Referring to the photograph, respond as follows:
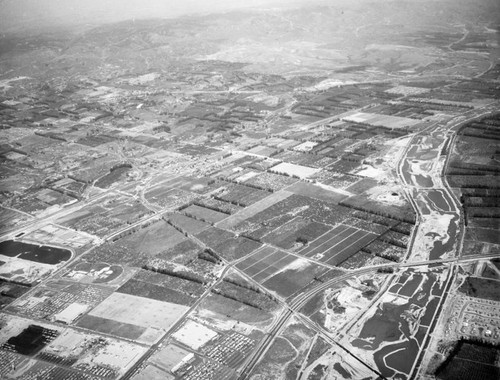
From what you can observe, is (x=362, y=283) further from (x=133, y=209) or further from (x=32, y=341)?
(x=133, y=209)

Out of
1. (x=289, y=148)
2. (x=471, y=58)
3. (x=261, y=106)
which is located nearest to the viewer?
(x=289, y=148)

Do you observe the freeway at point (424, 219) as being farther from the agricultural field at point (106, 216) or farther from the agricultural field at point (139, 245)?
the agricultural field at point (106, 216)

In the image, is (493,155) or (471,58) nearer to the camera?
(493,155)

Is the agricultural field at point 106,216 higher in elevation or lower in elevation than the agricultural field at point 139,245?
higher

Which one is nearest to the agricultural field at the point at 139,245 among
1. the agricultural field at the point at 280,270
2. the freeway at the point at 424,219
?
the agricultural field at the point at 280,270

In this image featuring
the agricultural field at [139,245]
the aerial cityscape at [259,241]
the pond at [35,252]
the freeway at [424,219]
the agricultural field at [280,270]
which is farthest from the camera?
the pond at [35,252]

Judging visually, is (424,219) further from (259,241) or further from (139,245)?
(139,245)

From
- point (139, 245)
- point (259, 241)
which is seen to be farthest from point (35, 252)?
point (259, 241)

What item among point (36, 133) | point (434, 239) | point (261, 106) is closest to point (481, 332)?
point (434, 239)
